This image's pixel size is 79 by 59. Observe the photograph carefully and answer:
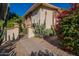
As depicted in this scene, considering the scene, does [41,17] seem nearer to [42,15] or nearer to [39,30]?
[42,15]

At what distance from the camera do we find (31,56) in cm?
470

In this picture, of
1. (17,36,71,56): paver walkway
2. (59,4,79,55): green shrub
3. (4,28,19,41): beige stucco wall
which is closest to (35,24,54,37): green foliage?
(17,36,71,56): paver walkway

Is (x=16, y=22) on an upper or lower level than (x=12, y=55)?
upper

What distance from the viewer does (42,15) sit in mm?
4770

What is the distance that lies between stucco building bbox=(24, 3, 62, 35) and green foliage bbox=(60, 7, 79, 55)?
0.19m

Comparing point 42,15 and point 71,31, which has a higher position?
point 42,15

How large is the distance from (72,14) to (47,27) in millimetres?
471

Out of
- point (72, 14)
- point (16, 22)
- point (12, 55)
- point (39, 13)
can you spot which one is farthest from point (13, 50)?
point (72, 14)

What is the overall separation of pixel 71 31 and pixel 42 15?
21.9 inches

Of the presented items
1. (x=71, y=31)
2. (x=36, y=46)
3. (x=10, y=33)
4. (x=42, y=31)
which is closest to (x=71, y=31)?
(x=71, y=31)

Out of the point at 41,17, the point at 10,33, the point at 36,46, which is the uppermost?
the point at 41,17

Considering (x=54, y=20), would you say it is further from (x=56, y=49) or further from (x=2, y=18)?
(x=2, y=18)

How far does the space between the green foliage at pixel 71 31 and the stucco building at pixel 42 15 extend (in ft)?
0.63

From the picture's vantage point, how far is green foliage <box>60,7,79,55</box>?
15.4ft
